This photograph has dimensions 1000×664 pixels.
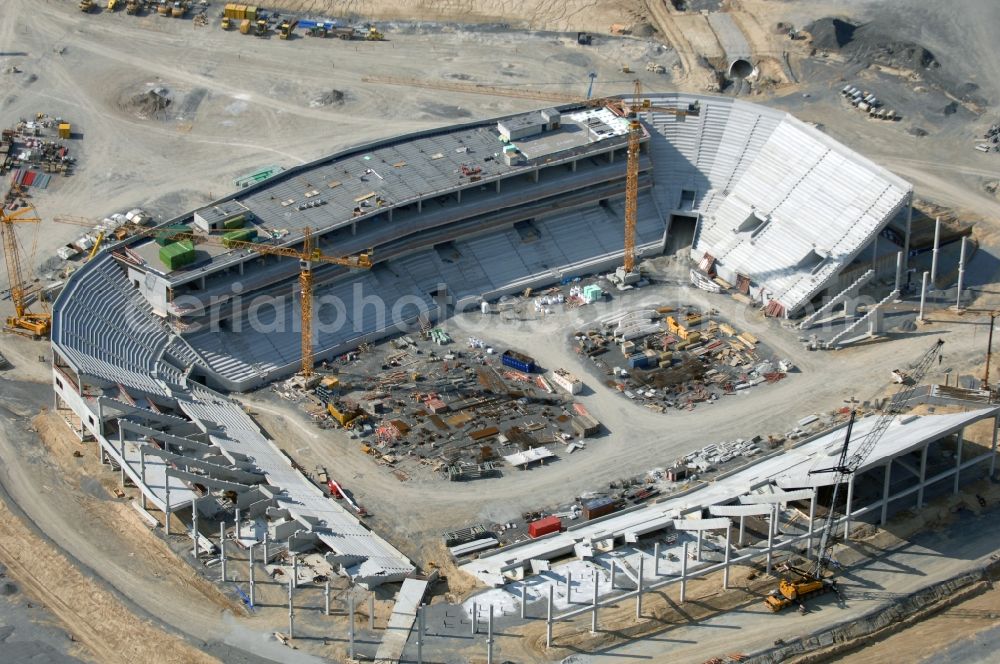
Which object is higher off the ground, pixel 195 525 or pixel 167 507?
pixel 167 507

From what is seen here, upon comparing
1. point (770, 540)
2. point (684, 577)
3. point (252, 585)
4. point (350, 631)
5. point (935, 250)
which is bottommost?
point (350, 631)

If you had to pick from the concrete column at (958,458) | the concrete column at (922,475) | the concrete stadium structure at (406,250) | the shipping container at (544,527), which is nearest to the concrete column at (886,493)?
the concrete column at (922,475)

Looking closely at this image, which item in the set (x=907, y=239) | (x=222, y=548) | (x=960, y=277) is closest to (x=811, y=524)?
(x=960, y=277)

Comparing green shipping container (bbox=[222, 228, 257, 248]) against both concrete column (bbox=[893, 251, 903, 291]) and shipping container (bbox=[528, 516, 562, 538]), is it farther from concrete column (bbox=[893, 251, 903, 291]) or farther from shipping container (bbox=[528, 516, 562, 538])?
concrete column (bbox=[893, 251, 903, 291])

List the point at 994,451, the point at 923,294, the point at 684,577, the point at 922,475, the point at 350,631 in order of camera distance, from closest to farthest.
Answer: the point at 350,631 < the point at 684,577 < the point at 922,475 < the point at 994,451 < the point at 923,294

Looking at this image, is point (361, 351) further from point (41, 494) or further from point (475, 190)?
point (41, 494)

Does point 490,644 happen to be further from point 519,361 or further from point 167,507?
point 519,361
